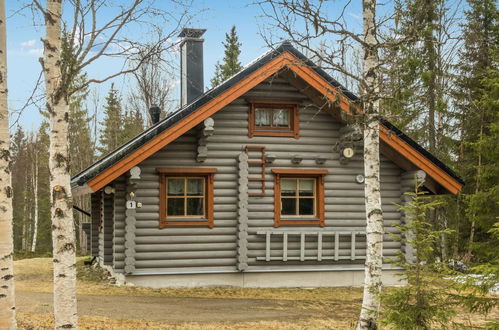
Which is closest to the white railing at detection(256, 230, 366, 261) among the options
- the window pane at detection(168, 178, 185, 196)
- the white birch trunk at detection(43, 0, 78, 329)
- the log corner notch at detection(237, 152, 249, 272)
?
the log corner notch at detection(237, 152, 249, 272)

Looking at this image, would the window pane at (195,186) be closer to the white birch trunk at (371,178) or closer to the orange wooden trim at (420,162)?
the orange wooden trim at (420,162)

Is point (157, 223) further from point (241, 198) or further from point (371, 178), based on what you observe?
point (371, 178)

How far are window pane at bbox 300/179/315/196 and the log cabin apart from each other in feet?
0.08

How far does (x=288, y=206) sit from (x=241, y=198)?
1.32 metres

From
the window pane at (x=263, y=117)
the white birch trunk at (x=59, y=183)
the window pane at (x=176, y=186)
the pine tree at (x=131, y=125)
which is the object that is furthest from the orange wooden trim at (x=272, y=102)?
the pine tree at (x=131, y=125)

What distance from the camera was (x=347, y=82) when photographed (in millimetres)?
30016

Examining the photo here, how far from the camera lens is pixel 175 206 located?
45.0ft

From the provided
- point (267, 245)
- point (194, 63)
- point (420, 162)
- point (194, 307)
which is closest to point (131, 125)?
point (194, 63)

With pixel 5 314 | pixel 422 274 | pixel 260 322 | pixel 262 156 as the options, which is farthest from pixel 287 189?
pixel 5 314

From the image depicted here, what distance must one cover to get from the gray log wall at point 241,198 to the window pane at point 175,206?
0.36 meters

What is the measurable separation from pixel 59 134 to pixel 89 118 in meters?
29.7

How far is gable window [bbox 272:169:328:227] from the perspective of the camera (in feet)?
46.2

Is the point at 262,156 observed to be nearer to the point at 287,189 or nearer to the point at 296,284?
the point at 287,189

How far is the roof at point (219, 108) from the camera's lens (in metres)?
12.3
